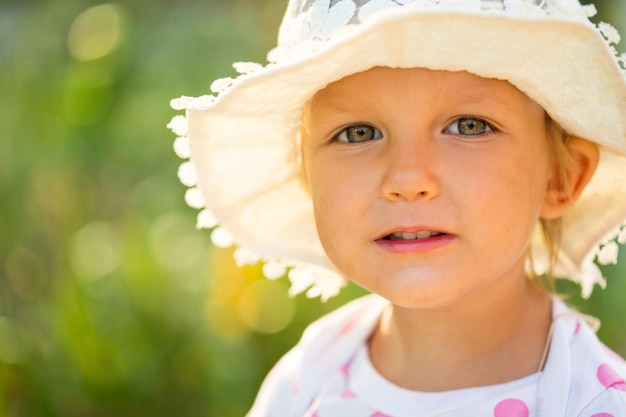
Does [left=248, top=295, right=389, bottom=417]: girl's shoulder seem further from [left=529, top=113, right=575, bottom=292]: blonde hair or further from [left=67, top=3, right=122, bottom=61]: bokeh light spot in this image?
[left=67, top=3, right=122, bottom=61]: bokeh light spot

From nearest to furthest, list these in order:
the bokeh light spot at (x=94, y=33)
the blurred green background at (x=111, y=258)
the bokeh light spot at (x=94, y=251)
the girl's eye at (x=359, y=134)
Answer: the girl's eye at (x=359, y=134), the blurred green background at (x=111, y=258), the bokeh light spot at (x=94, y=251), the bokeh light spot at (x=94, y=33)

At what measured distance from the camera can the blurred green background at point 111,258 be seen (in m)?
3.06

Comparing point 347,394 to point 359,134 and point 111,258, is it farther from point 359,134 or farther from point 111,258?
point 111,258

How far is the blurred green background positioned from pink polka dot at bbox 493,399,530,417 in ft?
4.57

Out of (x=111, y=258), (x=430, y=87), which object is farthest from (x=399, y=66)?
(x=111, y=258)

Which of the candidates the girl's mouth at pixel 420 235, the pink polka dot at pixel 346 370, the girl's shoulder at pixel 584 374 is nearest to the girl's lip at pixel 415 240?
the girl's mouth at pixel 420 235

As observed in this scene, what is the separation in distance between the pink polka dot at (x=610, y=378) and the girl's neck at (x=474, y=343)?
145mm

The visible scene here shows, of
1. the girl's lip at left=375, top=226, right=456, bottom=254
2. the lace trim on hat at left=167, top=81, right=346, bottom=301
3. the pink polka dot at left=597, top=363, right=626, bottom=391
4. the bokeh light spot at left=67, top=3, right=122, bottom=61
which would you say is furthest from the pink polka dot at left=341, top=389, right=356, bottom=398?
the bokeh light spot at left=67, top=3, right=122, bottom=61

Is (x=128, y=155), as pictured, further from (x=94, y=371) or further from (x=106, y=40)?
(x=94, y=371)

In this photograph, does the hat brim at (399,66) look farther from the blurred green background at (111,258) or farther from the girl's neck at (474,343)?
the blurred green background at (111,258)

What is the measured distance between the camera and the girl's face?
1621 mm

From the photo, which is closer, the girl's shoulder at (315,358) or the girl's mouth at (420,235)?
the girl's mouth at (420,235)

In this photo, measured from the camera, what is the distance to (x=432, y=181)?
160 centimetres

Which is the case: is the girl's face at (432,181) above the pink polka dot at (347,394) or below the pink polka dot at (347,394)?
above
